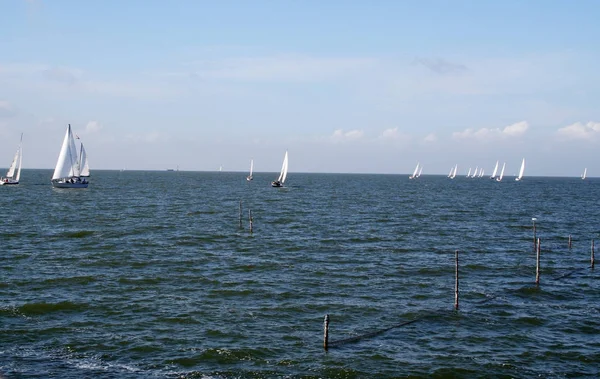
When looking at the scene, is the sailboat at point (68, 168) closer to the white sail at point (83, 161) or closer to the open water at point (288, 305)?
the white sail at point (83, 161)

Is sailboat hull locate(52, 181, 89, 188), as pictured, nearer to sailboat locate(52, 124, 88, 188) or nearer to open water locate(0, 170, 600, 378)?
sailboat locate(52, 124, 88, 188)

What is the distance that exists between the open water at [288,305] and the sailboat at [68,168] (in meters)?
64.0

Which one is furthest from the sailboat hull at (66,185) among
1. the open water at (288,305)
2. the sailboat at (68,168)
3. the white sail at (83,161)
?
the open water at (288,305)

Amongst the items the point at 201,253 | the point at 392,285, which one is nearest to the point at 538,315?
the point at 392,285

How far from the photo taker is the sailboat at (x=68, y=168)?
12862 centimetres

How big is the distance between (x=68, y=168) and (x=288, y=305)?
114 metres

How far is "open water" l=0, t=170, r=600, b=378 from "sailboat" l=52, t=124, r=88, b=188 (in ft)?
210

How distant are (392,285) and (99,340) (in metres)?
21.4

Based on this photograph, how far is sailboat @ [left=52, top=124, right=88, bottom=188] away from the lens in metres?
129

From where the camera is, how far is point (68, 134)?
5044 inches

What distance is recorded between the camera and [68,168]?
440 ft

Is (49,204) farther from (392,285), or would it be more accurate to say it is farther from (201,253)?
(392,285)

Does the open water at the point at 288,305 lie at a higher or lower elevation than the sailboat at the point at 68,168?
lower

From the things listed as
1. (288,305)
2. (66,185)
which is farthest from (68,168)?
(288,305)
